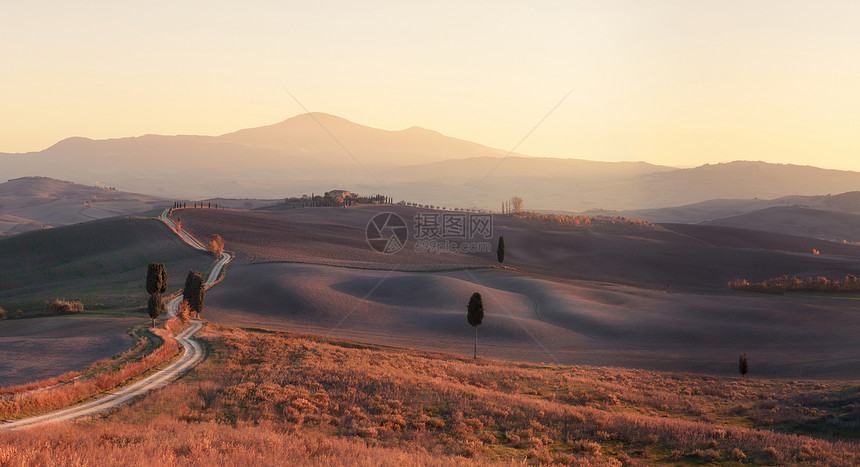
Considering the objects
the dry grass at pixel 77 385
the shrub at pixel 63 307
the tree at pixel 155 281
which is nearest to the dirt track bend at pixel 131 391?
the dry grass at pixel 77 385

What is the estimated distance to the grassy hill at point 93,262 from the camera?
51509mm

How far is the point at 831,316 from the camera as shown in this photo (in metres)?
49.1

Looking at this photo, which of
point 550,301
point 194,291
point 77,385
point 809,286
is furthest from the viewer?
point 809,286

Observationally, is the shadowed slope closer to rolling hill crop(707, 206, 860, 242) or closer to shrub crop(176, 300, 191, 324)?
shrub crop(176, 300, 191, 324)

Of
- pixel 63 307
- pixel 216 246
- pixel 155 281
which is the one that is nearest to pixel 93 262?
pixel 216 246

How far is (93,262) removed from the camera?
68688 mm

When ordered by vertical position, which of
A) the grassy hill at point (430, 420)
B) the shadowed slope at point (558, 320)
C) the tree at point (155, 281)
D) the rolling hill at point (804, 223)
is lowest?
the shadowed slope at point (558, 320)

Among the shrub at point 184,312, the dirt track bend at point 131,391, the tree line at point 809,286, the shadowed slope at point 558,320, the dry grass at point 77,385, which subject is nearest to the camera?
the dirt track bend at point 131,391

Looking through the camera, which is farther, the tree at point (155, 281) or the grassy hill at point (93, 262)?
the grassy hill at point (93, 262)

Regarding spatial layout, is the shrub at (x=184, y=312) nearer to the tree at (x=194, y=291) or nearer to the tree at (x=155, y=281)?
the tree at (x=194, y=291)

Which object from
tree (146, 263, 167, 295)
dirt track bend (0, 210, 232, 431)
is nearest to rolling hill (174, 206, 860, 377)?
tree (146, 263, 167, 295)

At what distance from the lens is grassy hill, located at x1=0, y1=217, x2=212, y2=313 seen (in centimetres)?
5151

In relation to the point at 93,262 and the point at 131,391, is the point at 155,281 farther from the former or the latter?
the point at 93,262

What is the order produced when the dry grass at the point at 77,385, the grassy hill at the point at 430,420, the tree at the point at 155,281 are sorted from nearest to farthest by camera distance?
the grassy hill at the point at 430,420, the dry grass at the point at 77,385, the tree at the point at 155,281
